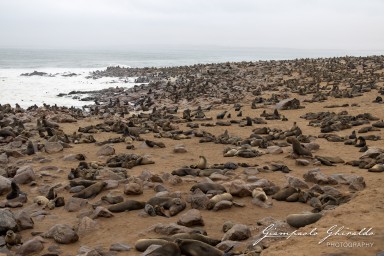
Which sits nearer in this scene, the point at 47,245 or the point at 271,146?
the point at 47,245

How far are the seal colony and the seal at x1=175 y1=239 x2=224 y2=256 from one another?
0.05 ft

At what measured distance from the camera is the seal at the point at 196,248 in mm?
4613

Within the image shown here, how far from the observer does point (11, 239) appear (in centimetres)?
552

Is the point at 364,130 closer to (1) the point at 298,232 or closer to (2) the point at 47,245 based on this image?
(1) the point at 298,232

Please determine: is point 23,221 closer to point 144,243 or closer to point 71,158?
point 144,243

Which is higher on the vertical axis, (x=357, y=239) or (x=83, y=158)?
(x=357, y=239)

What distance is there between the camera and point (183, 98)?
2478 centimetres

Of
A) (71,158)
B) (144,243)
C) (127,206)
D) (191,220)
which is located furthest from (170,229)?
(71,158)

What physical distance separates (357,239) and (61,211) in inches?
185

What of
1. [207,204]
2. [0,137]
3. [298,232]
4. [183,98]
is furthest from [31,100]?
[298,232]

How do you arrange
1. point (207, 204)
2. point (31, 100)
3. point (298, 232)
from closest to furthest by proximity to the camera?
point (298, 232), point (207, 204), point (31, 100)

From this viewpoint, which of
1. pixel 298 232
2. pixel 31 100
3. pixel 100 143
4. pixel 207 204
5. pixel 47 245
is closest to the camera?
pixel 298 232

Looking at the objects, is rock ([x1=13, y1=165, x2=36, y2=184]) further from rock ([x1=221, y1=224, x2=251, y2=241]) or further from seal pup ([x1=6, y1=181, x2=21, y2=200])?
rock ([x1=221, y1=224, x2=251, y2=241])

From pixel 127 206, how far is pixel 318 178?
3.61 metres
